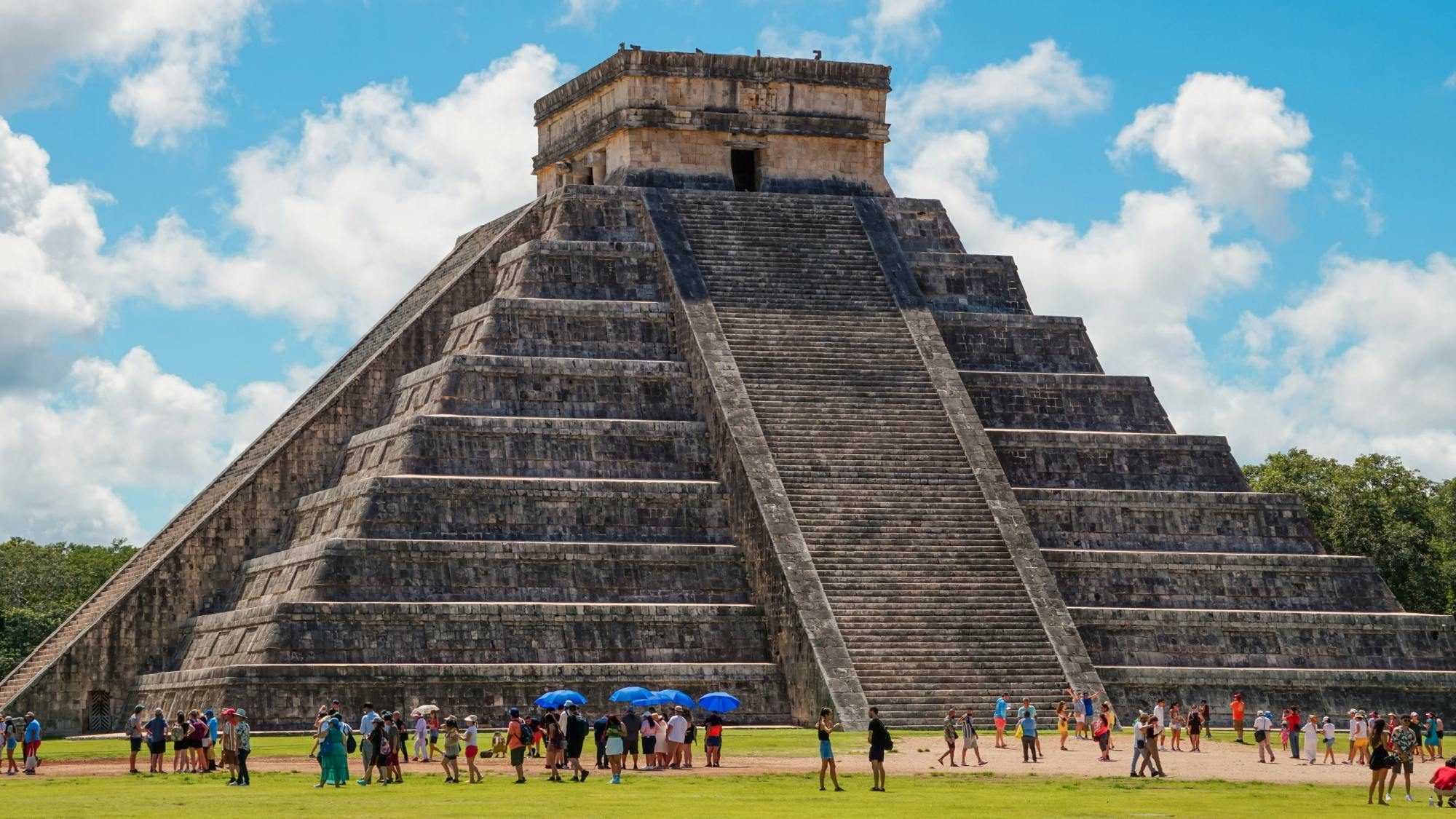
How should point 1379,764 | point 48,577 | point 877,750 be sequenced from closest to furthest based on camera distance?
point 1379,764 < point 877,750 < point 48,577

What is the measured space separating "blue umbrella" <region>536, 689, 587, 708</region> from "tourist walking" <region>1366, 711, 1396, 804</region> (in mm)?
11405

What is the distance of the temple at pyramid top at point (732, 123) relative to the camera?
51.4 m

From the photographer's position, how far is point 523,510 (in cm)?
4222

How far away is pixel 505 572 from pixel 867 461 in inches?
286

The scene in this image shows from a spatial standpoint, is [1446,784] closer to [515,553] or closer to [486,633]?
[486,633]

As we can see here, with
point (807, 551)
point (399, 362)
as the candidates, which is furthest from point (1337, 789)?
point (399, 362)

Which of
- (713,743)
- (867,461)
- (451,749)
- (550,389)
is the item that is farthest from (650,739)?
(550,389)

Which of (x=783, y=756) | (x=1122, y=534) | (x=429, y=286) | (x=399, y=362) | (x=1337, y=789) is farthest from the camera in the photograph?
(x=429, y=286)

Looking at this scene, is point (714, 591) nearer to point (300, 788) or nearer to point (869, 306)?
point (869, 306)

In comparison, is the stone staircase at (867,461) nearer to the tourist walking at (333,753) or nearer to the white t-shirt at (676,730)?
the white t-shirt at (676,730)

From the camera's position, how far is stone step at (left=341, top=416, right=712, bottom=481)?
42.8 meters

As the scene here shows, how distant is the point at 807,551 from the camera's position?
136ft

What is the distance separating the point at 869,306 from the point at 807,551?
8.55 metres

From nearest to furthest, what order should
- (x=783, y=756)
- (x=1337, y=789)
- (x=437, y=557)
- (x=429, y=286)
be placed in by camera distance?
(x=1337, y=789) < (x=783, y=756) < (x=437, y=557) < (x=429, y=286)
